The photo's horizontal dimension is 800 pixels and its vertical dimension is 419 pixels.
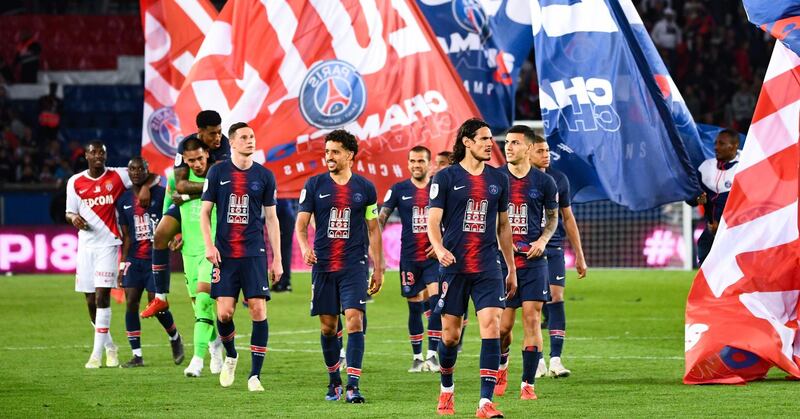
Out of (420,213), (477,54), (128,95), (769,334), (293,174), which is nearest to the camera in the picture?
(769,334)

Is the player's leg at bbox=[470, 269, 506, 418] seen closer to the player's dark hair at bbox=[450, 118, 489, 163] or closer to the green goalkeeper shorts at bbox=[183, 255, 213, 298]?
the player's dark hair at bbox=[450, 118, 489, 163]

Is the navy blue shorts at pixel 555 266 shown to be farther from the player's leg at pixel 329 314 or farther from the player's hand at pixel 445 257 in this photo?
the player's hand at pixel 445 257

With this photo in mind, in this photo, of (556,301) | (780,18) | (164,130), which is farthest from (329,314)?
(164,130)

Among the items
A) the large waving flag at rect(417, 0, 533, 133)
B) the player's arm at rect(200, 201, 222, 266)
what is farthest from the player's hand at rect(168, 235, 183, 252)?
the large waving flag at rect(417, 0, 533, 133)

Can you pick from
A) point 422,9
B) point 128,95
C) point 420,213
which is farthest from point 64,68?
point 420,213

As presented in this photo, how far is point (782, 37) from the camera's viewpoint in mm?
10969

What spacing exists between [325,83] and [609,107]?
202 inches

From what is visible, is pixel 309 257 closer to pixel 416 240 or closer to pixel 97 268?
pixel 416 240

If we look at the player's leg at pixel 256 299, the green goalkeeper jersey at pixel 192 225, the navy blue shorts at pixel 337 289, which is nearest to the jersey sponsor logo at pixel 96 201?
the green goalkeeper jersey at pixel 192 225

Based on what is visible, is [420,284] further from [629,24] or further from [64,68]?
[64,68]

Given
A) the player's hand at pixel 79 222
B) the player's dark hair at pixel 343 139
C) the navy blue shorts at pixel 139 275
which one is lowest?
the navy blue shorts at pixel 139 275

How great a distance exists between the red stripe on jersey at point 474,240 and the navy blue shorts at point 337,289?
4.75 ft

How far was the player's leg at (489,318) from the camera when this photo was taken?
390 inches

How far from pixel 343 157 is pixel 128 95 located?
2519cm
